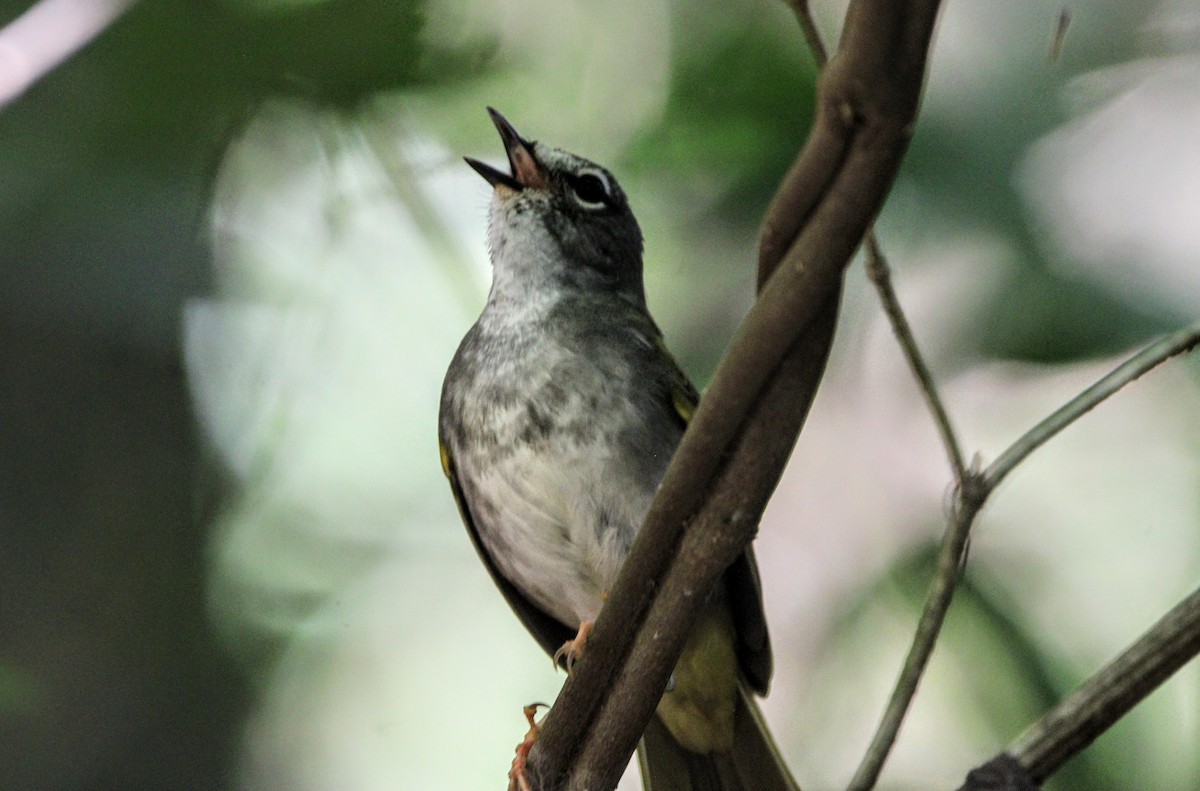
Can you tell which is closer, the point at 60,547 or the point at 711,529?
the point at 711,529

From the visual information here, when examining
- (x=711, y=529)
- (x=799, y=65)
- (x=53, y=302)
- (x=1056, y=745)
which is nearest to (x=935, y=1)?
(x=711, y=529)

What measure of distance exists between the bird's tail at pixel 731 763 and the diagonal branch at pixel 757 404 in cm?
112

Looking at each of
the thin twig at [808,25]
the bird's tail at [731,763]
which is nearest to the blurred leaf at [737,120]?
the bird's tail at [731,763]

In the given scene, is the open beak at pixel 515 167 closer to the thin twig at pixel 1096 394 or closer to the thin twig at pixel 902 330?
the thin twig at pixel 902 330

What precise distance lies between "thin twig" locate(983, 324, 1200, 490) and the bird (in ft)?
2.46

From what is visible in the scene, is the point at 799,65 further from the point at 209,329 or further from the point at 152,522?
the point at 152,522

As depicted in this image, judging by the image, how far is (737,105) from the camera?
3605 mm

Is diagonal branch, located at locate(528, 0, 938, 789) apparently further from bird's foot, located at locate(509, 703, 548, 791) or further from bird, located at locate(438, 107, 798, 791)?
bird, located at locate(438, 107, 798, 791)

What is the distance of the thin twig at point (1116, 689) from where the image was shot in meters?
1.42

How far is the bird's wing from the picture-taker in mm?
2908

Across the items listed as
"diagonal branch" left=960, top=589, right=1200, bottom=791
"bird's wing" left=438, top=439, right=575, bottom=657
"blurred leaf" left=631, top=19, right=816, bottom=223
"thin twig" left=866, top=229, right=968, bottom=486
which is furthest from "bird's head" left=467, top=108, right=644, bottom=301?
"diagonal branch" left=960, top=589, right=1200, bottom=791

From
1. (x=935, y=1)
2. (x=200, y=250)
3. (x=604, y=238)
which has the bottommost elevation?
(x=935, y=1)

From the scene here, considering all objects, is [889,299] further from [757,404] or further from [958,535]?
[757,404]

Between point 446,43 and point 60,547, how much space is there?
1655mm
